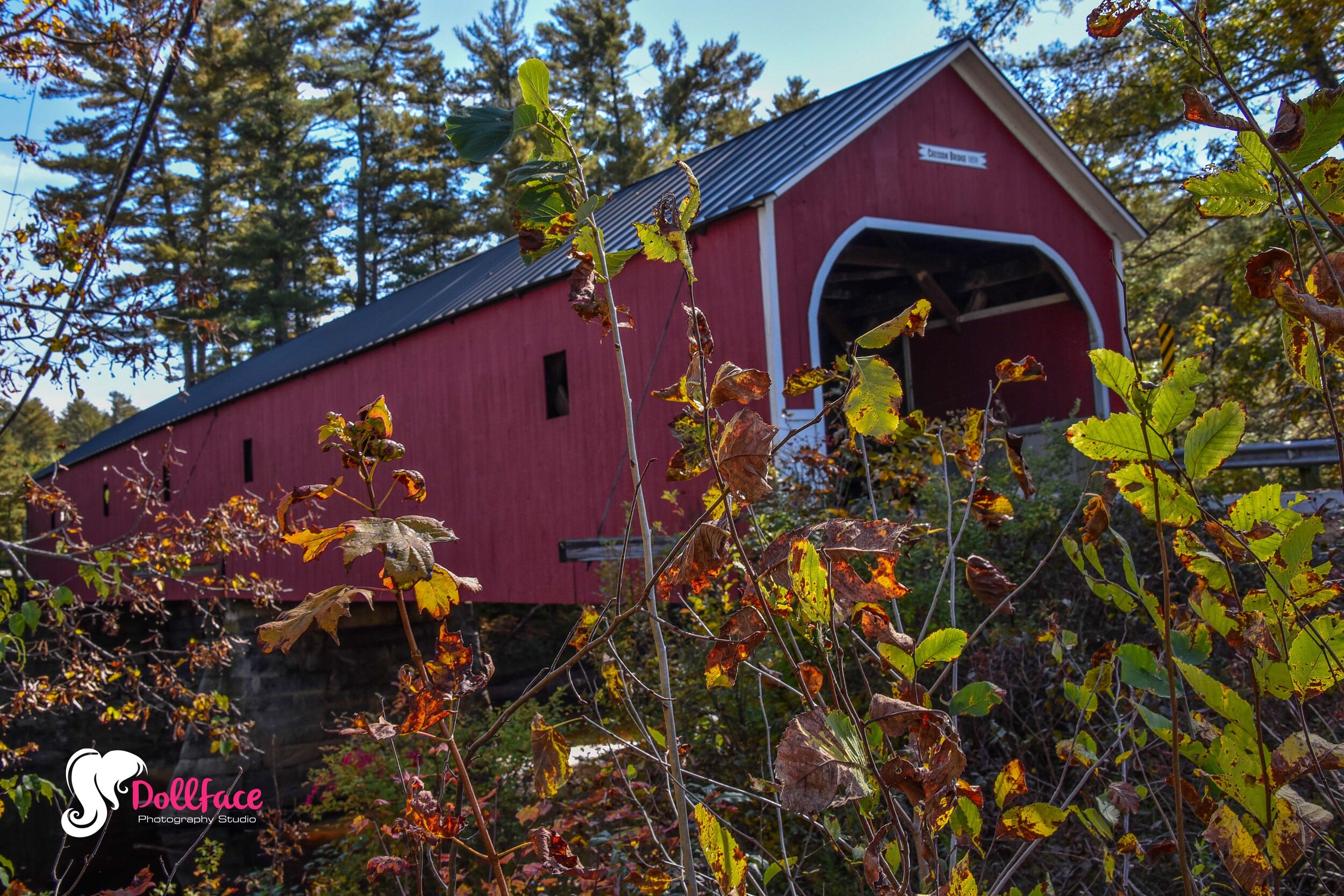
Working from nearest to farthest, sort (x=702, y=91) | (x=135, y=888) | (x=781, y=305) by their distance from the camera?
(x=135, y=888) < (x=781, y=305) < (x=702, y=91)

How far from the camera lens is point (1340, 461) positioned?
108 centimetres

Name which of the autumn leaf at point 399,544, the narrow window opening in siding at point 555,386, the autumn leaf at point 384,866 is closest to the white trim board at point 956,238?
the narrow window opening in siding at point 555,386

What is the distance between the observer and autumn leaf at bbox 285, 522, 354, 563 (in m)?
0.96

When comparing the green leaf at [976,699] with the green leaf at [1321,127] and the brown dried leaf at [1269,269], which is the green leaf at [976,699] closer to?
the brown dried leaf at [1269,269]

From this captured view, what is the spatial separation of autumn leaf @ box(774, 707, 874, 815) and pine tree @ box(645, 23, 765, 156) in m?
28.1

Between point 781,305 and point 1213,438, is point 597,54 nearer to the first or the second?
point 781,305

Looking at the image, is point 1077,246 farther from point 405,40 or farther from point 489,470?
point 405,40

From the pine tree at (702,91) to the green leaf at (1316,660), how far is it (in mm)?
27883

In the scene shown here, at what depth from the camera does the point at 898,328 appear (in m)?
1.12

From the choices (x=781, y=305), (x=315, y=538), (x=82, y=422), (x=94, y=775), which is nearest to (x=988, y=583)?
(x=315, y=538)

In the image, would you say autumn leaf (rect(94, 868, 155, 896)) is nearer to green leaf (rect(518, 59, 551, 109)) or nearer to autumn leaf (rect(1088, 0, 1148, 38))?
green leaf (rect(518, 59, 551, 109))

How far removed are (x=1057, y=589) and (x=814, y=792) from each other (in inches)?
184

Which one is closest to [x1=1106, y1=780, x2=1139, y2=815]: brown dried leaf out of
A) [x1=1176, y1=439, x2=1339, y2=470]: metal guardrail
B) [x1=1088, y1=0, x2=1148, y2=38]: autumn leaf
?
[x1=1088, y1=0, x2=1148, y2=38]: autumn leaf

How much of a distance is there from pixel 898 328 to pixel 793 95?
103 feet
